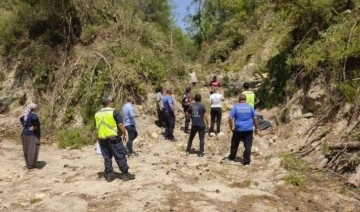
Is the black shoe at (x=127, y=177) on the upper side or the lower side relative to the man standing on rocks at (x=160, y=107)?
lower

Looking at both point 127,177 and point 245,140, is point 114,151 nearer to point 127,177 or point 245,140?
point 127,177

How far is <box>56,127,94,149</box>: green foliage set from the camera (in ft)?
39.9

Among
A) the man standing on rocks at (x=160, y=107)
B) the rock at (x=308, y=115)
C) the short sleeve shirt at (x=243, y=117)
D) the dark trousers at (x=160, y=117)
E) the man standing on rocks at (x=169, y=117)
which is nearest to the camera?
the short sleeve shirt at (x=243, y=117)

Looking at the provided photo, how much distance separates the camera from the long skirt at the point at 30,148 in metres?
9.44

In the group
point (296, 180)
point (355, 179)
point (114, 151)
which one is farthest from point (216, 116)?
point (355, 179)

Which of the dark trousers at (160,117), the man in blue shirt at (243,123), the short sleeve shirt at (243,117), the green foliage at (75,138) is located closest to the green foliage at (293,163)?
the man in blue shirt at (243,123)

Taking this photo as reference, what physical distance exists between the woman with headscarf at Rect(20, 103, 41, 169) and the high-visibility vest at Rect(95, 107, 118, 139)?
6.79ft

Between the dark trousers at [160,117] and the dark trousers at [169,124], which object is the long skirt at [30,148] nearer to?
the dark trousers at [169,124]

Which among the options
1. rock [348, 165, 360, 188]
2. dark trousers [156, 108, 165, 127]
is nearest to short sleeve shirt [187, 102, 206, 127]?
dark trousers [156, 108, 165, 127]

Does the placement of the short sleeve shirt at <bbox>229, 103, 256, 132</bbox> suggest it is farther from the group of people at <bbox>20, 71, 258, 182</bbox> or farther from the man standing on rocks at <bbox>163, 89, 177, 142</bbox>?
the man standing on rocks at <bbox>163, 89, 177, 142</bbox>

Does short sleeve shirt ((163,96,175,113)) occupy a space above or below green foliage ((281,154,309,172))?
above

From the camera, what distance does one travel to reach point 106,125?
8008 millimetres

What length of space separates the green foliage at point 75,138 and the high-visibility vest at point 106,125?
4245 millimetres

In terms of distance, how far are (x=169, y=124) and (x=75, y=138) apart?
9.15 feet
